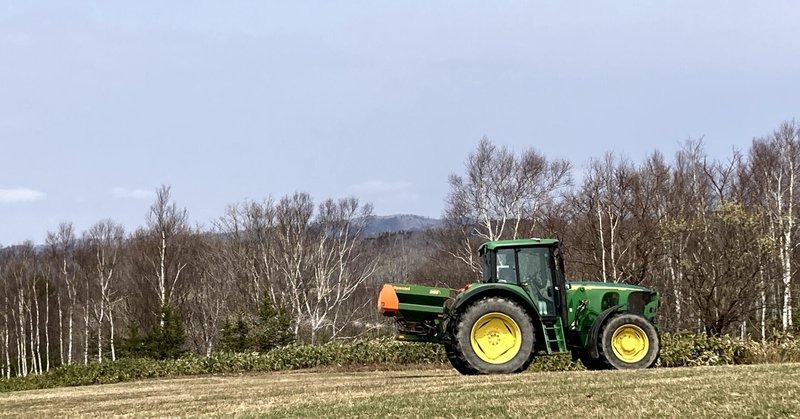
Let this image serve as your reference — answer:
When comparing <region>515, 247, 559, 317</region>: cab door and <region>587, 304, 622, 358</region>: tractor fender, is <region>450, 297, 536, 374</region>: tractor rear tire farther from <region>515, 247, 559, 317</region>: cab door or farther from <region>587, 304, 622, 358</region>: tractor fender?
<region>587, 304, 622, 358</region>: tractor fender

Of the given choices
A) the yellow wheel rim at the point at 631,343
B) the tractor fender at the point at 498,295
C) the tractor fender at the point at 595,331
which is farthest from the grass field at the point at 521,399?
the yellow wheel rim at the point at 631,343

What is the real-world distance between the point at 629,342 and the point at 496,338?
7.86 feet

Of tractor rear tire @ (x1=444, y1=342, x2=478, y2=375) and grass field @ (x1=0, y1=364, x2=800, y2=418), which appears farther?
tractor rear tire @ (x1=444, y1=342, x2=478, y2=375)

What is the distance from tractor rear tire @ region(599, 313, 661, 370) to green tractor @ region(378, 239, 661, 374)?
17mm

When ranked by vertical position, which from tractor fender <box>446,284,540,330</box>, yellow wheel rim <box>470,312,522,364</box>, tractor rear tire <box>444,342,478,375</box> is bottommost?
tractor rear tire <box>444,342,478,375</box>

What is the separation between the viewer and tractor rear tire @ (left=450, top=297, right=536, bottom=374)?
41.2 ft

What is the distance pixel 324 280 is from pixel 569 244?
609 inches

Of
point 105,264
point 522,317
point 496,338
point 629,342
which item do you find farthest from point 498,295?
point 105,264

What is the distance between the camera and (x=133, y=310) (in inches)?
2014

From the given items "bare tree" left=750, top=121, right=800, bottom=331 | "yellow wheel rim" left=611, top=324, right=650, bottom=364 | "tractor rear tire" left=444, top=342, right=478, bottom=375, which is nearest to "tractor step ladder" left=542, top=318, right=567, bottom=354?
"yellow wheel rim" left=611, top=324, right=650, bottom=364

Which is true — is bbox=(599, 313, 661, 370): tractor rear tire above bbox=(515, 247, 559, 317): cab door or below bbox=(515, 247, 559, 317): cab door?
below

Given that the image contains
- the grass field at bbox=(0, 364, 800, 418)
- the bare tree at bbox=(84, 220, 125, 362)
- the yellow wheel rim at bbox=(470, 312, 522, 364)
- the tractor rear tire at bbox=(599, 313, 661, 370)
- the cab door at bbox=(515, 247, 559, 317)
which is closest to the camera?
the grass field at bbox=(0, 364, 800, 418)

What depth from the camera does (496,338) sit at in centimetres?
1280

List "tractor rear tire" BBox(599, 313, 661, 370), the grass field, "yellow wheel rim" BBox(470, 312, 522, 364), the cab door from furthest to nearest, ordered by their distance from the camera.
→ 1. the cab door
2. "tractor rear tire" BBox(599, 313, 661, 370)
3. "yellow wheel rim" BBox(470, 312, 522, 364)
4. the grass field
